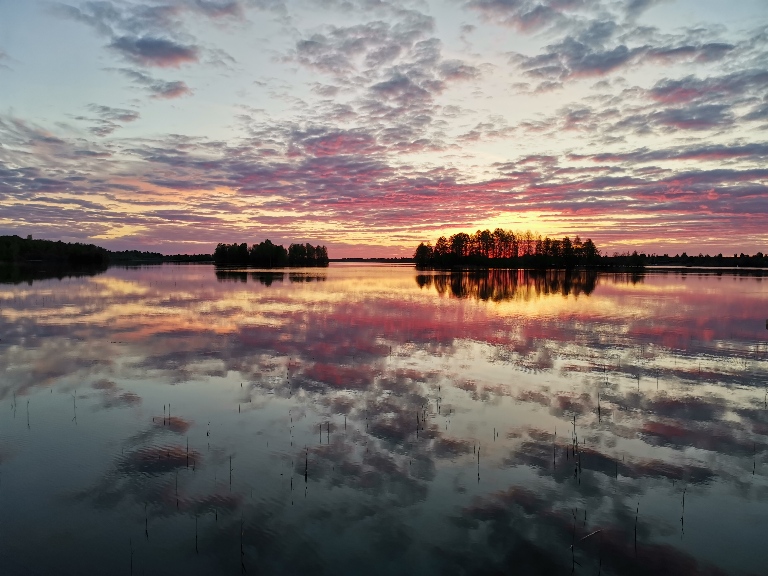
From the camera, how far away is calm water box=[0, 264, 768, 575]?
7.45 m

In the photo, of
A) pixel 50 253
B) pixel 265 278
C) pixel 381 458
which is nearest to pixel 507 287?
pixel 265 278

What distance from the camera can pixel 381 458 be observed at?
34.6 ft

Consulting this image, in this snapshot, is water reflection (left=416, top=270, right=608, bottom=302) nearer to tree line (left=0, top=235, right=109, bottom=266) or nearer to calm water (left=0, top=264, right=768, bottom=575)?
calm water (left=0, top=264, right=768, bottom=575)

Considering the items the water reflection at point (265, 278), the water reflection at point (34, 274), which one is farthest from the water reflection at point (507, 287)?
the water reflection at point (34, 274)

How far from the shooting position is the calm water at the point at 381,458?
7449 mm

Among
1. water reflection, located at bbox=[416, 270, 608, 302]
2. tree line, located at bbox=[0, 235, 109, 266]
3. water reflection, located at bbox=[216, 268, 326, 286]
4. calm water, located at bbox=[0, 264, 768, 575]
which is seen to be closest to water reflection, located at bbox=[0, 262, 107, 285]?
tree line, located at bbox=[0, 235, 109, 266]

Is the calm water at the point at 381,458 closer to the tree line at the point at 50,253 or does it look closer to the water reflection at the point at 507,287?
the water reflection at the point at 507,287

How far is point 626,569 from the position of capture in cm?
702

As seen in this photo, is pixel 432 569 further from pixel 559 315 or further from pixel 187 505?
pixel 559 315

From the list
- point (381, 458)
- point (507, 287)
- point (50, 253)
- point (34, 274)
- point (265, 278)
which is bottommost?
point (381, 458)

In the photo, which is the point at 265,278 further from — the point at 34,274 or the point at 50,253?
the point at 50,253

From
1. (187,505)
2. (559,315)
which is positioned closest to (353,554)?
(187,505)

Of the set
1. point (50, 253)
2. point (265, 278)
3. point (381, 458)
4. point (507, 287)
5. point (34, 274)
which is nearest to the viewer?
point (381, 458)

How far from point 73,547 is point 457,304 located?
37585 mm
